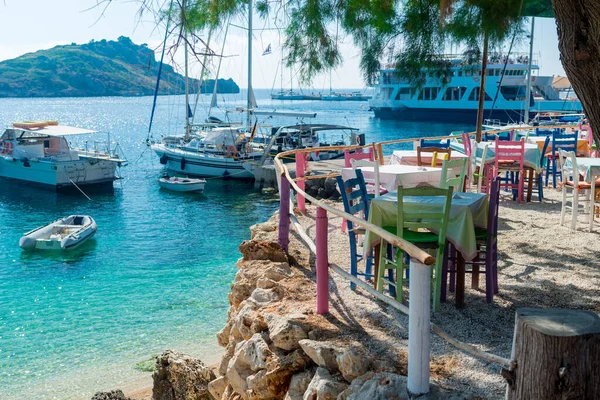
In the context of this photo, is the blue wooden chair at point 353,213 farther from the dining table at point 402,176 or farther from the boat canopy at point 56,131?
the boat canopy at point 56,131

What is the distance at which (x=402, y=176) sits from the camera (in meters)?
7.32

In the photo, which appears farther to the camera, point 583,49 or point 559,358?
point 583,49

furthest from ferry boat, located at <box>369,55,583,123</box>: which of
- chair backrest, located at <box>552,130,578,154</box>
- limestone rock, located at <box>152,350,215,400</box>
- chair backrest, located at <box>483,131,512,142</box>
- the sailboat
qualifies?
limestone rock, located at <box>152,350,215,400</box>

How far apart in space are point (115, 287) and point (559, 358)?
44.0 feet

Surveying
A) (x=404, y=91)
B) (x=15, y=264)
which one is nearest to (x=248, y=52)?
(x=15, y=264)

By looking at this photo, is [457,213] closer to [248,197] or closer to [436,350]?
[436,350]

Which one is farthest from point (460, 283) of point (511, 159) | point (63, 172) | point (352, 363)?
point (63, 172)

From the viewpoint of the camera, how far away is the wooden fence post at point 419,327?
9.84ft

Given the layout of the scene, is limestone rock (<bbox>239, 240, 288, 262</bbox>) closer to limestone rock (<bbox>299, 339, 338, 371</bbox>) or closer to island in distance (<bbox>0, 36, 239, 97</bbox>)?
limestone rock (<bbox>299, 339, 338, 371</bbox>)

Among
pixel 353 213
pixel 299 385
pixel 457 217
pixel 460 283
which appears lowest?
pixel 299 385

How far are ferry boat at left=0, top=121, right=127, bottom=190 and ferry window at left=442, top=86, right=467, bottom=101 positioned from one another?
47.5m

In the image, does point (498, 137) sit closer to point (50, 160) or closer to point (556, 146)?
point (556, 146)

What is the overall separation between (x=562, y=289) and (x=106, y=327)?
8.42m

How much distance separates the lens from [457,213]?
189 inches
